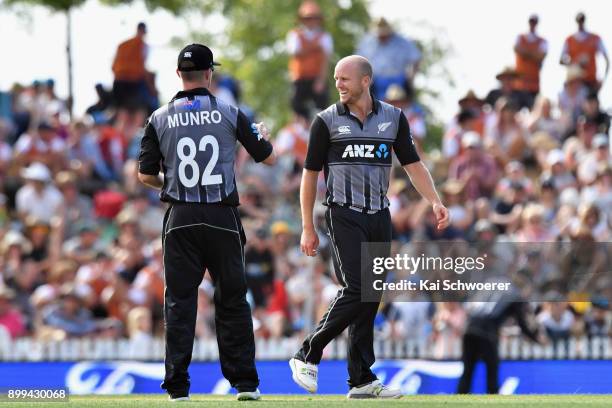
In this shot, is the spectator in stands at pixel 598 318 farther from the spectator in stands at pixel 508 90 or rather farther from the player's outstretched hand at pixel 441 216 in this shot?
the player's outstretched hand at pixel 441 216

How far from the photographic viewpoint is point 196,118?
9.71 metres

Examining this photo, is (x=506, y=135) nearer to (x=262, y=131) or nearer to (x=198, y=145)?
(x=262, y=131)

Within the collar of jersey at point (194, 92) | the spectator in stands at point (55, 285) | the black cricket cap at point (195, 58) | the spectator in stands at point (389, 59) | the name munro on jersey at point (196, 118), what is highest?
the spectator in stands at point (389, 59)

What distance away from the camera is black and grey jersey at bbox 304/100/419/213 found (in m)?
9.90

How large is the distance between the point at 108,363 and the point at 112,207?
4.13 metres

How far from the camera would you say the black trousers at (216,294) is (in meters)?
9.78

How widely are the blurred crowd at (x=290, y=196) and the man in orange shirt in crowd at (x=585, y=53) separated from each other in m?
0.02

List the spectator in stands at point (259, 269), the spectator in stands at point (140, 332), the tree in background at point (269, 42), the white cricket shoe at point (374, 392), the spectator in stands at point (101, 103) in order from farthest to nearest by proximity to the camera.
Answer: the tree in background at point (269, 42) → the spectator in stands at point (101, 103) → the spectator in stands at point (259, 269) → the spectator in stands at point (140, 332) → the white cricket shoe at point (374, 392)

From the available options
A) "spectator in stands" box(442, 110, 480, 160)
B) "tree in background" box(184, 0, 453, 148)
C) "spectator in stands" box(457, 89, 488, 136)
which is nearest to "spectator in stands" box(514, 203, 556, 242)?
"spectator in stands" box(442, 110, 480, 160)

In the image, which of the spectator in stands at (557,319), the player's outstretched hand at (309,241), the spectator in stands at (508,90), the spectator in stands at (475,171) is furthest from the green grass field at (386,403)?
the spectator in stands at (508,90)

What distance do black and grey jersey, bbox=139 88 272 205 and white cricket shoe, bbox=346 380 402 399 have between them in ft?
5.25

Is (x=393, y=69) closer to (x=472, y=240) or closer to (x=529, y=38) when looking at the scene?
(x=529, y=38)

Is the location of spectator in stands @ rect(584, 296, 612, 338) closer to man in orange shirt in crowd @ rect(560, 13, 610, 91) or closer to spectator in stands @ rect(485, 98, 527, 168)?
spectator in stands @ rect(485, 98, 527, 168)

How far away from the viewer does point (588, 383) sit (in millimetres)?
14602
